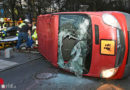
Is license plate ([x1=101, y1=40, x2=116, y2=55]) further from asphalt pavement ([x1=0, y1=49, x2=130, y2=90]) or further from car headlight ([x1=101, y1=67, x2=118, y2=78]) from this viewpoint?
asphalt pavement ([x1=0, y1=49, x2=130, y2=90])

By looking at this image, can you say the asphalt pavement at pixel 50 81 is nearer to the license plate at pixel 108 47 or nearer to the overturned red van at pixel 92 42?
the overturned red van at pixel 92 42

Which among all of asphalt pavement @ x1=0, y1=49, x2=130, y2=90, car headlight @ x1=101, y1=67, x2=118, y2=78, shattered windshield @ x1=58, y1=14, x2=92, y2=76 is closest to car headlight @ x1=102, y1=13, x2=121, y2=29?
shattered windshield @ x1=58, y1=14, x2=92, y2=76

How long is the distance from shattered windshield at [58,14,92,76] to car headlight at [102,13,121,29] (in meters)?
0.43

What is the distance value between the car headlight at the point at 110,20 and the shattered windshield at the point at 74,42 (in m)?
0.43

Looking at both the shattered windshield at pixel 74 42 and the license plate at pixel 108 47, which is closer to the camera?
the license plate at pixel 108 47

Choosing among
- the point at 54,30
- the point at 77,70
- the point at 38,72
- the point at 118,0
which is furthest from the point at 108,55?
the point at 118,0

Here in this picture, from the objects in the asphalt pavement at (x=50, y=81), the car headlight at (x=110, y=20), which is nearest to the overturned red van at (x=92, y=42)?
the car headlight at (x=110, y=20)

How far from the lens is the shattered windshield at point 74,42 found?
14.6ft

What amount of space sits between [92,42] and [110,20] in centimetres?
72

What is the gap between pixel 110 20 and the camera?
13.6 ft

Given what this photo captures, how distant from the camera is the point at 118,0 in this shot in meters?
42.2

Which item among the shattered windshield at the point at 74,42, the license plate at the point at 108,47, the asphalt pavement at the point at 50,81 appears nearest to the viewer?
the license plate at the point at 108,47

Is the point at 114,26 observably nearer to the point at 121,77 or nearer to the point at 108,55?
the point at 108,55

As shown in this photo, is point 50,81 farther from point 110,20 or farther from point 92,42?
point 110,20
